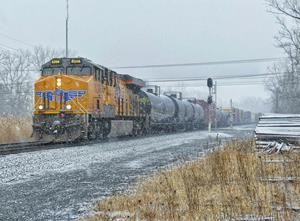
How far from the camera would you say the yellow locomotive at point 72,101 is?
19.8 meters

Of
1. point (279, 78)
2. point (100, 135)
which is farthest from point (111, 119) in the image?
point (279, 78)

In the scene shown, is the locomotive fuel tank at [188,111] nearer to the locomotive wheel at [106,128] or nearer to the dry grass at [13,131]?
the dry grass at [13,131]

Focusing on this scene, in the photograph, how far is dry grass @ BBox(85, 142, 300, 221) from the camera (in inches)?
217

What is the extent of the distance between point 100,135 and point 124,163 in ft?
33.9

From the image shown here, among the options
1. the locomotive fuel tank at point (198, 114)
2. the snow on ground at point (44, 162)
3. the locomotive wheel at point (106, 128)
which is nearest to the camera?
the snow on ground at point (44, 162)

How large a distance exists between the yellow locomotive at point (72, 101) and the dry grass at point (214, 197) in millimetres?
11295

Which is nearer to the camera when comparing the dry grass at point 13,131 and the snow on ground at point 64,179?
the snow on ground at point 64,179

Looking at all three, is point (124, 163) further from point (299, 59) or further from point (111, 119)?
point (299, 59)

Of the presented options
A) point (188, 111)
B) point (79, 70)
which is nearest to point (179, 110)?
point (188, 111)

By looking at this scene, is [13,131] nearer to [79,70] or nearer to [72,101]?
[72,101]

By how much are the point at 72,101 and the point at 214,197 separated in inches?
579

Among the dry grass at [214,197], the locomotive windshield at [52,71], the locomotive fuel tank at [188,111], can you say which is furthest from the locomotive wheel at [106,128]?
the locomotive fuel tank at [188,111]

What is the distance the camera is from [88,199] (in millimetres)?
7594

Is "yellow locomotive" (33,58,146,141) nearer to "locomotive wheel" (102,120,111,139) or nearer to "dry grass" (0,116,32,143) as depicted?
"locomotive wheel" (102,120,111,139)
